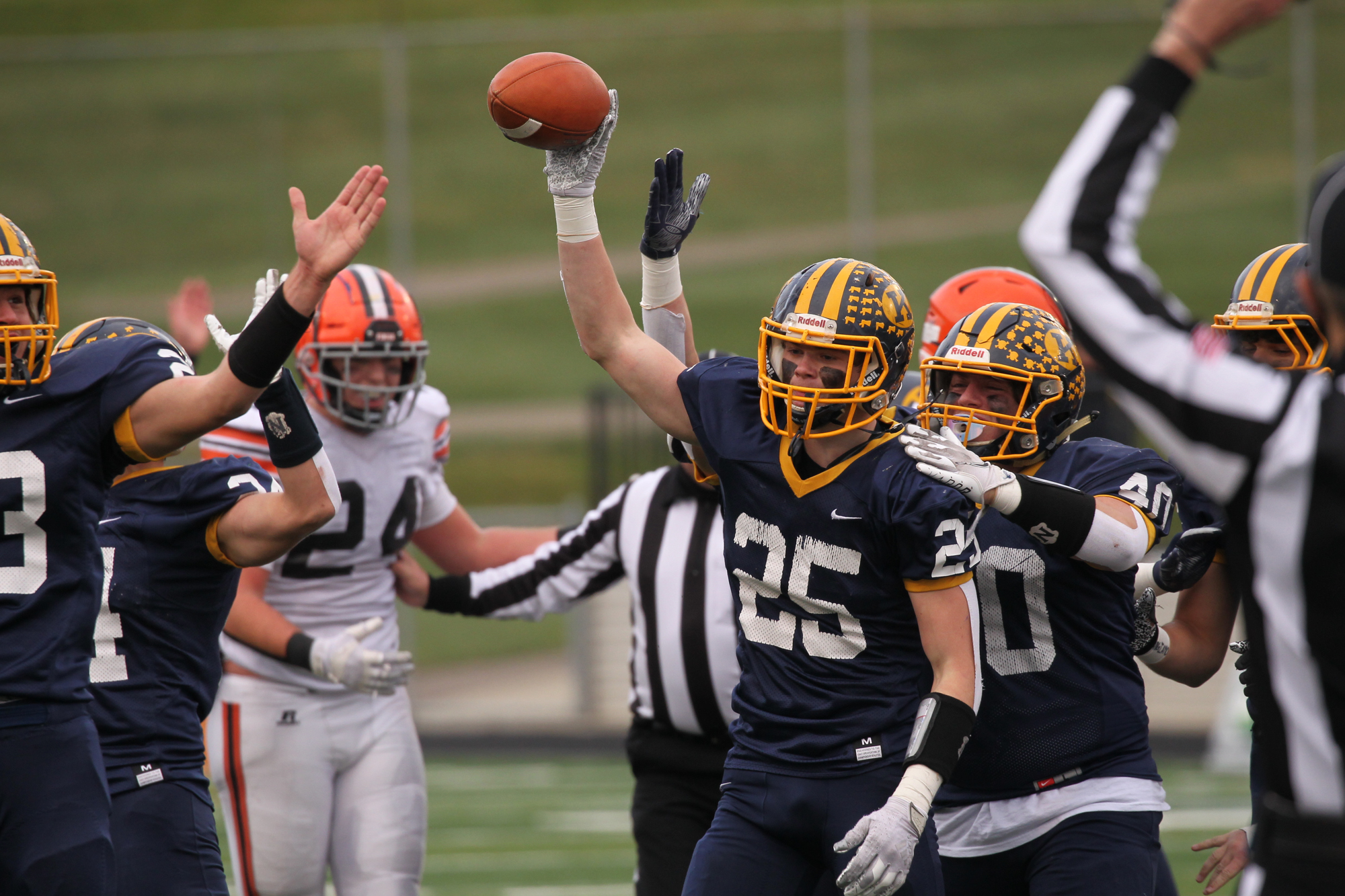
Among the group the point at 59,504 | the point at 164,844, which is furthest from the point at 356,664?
the point at 59,504

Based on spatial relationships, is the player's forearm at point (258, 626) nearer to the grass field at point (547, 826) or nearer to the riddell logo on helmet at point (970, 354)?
the riddell logo on helmet at point (970, 354)

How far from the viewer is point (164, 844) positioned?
338 cm

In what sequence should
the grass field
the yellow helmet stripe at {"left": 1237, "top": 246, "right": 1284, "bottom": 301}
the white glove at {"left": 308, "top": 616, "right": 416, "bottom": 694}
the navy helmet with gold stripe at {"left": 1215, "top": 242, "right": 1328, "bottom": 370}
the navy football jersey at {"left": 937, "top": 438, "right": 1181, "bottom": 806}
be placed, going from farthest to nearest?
the grass field, the white glove at {"left": 308, "top": 616, "right": 416, "bottom": 694}, the yellow helmet stripe at {"left": 1237, "top": 246, "right": 1284, "bottom": 301}, the navy helmet with gold stripe at {"left": 1215, "top": 242, "right": 1328, "bottom": 370}, the navy football jersey at {"left": 937, "top": 438, "right": 1181, "bottom": 806}

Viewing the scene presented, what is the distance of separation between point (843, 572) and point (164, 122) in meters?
15.2

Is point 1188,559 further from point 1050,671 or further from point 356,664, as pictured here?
point 356,664

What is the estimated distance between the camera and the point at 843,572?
3043 millimetres

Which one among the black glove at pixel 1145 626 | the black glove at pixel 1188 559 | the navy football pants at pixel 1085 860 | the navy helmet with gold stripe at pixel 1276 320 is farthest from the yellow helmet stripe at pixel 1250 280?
the navy football pants at pixel 1085 860

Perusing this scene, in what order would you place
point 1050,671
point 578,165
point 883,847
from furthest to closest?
point 578,165 → point 1050,671 → point 883,847

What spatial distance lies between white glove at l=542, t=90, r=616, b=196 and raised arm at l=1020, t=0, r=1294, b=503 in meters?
1.42

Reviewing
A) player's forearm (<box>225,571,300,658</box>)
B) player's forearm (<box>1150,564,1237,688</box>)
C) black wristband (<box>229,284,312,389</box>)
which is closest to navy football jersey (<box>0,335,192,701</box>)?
black wristband (<box>229,284,312,389</box>)

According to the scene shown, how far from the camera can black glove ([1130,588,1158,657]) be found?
356 centimetres

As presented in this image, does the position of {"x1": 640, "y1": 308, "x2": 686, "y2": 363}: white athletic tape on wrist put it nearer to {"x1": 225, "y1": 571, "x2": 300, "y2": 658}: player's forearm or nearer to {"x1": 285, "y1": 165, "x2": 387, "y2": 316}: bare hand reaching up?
{"x1": 285, "y1": 165, "x2": 387, "y2": 316}: bare hand reaching up

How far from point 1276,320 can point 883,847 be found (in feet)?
5.77

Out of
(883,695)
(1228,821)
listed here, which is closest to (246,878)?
(883,695)
